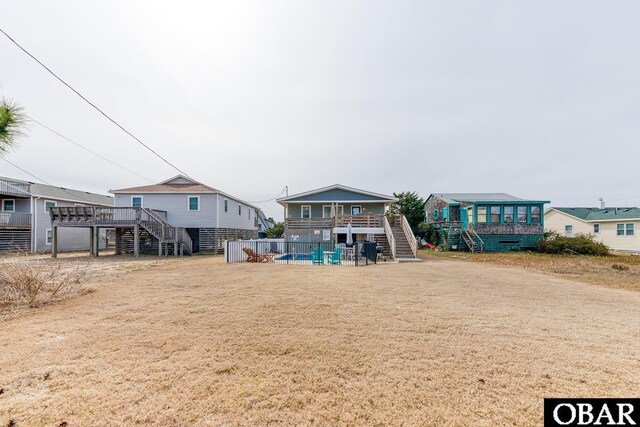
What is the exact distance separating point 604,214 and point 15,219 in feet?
170

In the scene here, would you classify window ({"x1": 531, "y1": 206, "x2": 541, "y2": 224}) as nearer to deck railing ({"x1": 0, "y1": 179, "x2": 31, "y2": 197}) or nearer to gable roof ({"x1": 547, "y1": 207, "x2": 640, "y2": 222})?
gable roof ({"x1": 547, "y1": 207, "x2": 640, "y2": 222})

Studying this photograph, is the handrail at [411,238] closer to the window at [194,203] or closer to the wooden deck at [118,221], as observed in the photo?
the window at [194,203]

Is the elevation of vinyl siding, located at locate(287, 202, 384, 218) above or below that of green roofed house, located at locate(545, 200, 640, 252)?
above

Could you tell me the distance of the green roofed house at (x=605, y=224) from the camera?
2484 centimetres

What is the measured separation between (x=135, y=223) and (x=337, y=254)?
14493 mm

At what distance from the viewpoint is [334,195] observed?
24.1 metres

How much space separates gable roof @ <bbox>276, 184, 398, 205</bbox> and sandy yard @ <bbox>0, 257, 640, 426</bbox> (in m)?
17.0

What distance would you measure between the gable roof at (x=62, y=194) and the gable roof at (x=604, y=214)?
5000 cm

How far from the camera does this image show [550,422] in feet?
8.45

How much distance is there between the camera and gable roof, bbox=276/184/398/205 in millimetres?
23703

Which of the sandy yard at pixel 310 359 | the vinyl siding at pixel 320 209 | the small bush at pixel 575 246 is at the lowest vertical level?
the small bush at pixel 575 246

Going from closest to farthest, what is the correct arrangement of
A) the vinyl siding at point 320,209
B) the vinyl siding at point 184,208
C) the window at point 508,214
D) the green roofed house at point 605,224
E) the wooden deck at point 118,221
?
1. the wooden deck at point 118,221
2. the vinyl siding at point 184,208
3. the vinyl siding at point 320,209
4. the window at point 508,214
5. the green roofed house at point 605,224

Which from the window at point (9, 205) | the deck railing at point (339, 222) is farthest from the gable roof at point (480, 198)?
the window at point (9, 205)

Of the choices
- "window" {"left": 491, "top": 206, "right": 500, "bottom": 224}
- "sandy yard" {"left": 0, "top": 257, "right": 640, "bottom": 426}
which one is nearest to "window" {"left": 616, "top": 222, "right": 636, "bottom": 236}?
"window" {"left": 491, "top": 206, "right": 500, "bottom": 224}
